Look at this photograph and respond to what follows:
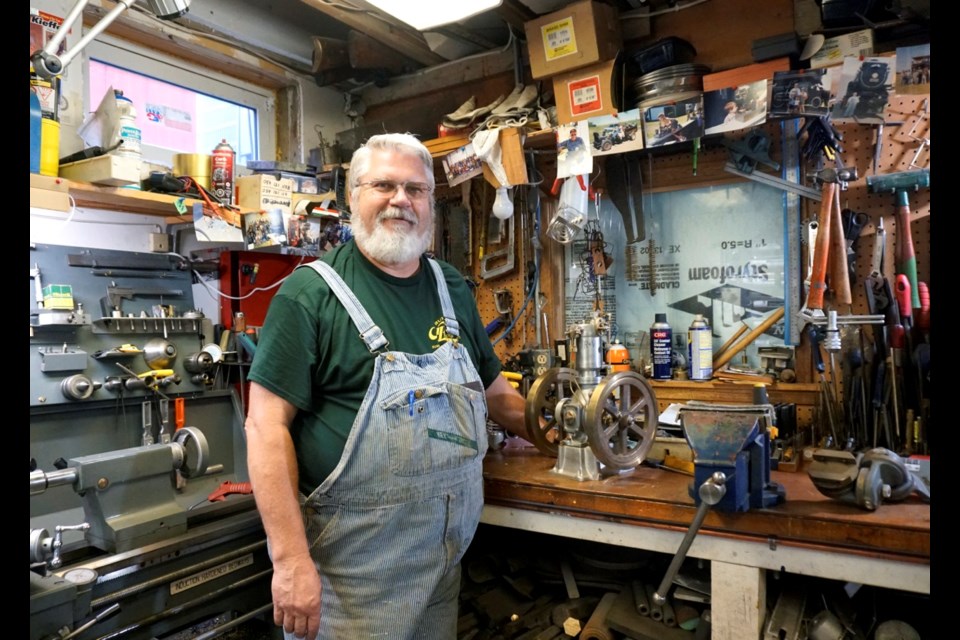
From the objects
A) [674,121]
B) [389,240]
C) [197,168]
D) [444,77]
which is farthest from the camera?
[444,77]

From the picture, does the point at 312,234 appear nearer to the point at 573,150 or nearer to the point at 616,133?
the point at 573,150

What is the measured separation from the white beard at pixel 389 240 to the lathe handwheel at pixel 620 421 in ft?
2.08

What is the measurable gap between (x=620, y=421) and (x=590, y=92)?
4.08ft

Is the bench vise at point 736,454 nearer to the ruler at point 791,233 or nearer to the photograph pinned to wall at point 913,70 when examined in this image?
the ruler at point 791,233

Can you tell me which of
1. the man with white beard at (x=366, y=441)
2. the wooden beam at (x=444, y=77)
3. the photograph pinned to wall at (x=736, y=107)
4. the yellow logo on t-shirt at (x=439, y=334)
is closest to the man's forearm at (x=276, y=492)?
the man with white beard at (x=366, y=441)

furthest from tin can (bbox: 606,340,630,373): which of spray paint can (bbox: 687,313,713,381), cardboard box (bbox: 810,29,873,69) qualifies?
cardboard box (bbox: 810,29,873,69)

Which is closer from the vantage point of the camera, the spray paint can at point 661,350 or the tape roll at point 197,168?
the spray paint can at point 661,350

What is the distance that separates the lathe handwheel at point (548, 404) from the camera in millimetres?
1926

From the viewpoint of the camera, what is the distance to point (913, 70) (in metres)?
1.77

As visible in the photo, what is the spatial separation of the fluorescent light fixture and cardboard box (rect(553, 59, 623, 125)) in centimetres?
45

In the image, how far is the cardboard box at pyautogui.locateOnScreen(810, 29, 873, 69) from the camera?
199 centimetres

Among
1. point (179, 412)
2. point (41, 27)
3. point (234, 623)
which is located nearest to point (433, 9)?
point (41, 27)

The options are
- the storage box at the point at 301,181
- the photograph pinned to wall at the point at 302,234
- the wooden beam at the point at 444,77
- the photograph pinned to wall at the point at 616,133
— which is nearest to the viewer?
the photograph pinned to wall at the point at 616,133

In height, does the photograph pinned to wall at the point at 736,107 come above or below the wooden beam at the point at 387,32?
below
